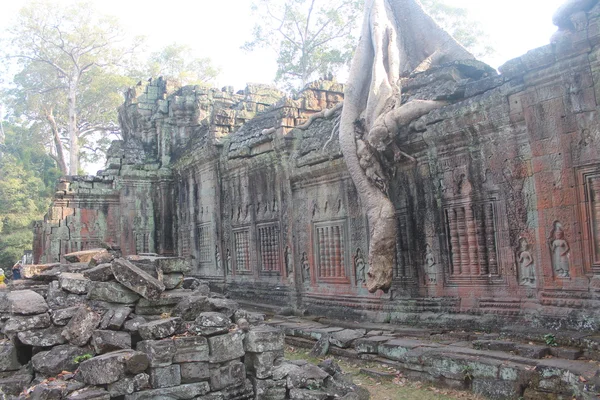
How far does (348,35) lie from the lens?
25.7m

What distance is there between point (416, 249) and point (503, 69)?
2.56 metres

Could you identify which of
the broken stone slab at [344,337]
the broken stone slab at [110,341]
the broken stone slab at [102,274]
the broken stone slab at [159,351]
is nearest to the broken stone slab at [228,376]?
the broken stone slab at [159,351]

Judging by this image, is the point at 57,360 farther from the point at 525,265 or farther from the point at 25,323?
the point at 525,265

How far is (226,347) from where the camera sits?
5.00 m

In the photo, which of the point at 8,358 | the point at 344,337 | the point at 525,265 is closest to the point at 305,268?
the point at 344,337

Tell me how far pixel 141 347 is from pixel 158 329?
20 centimetres

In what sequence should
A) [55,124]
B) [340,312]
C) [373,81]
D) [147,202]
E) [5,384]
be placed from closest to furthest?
[5,384] → [373,81] → [340,312] → [147,202] → [55,124]

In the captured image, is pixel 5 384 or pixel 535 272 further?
pixel 535 272

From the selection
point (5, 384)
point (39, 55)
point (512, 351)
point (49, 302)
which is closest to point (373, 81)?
point (512, 351)

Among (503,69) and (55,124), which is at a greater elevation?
(55,124)

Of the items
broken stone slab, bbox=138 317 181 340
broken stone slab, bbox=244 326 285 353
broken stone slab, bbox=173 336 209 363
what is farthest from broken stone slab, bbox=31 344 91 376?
broken stone slab, bbox=244 326 285 353

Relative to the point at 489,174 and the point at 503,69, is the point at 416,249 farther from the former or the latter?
the point at 503,69

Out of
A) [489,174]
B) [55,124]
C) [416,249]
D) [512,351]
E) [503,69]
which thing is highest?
[55,124]

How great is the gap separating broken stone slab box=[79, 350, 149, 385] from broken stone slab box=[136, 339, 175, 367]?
57 mm
